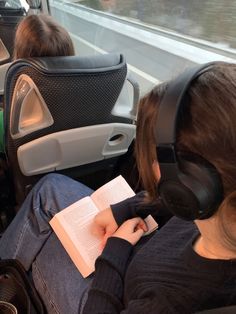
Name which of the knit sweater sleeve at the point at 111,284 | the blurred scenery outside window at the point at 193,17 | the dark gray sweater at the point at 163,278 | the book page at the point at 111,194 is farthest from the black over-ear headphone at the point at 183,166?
the blurred scenery outside window at the point at 193,17

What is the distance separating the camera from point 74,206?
1140 millimetres

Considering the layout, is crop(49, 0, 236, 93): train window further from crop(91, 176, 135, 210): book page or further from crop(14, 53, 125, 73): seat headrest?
crop(91, 176, 135, 210): book page

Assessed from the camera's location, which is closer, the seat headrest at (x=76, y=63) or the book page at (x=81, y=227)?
the book page at (x=81, y=227)

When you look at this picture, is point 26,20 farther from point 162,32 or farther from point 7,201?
point 162,32

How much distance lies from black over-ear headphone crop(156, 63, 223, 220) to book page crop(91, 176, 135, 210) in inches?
24.1

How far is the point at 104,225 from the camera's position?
3.49 ft

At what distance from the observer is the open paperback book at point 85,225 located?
1.03m

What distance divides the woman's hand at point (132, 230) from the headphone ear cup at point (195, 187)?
1.22 feet

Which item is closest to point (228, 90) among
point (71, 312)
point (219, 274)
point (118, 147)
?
point (219, 274)

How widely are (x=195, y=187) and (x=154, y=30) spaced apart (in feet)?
7.14

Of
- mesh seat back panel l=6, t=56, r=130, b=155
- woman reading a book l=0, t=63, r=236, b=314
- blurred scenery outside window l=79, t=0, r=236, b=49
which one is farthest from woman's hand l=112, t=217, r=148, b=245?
blurred scenery outside window l=79, t=0, r=236, b=49

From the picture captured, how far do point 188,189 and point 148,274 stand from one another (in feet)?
0.91

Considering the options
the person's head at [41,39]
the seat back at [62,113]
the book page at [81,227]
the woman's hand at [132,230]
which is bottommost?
the book page at [81,227]

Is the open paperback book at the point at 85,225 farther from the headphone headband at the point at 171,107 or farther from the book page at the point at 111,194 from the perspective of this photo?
the headphone headband at the point at 171,107
